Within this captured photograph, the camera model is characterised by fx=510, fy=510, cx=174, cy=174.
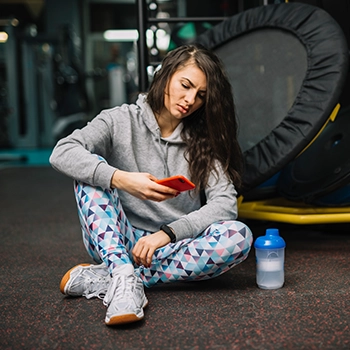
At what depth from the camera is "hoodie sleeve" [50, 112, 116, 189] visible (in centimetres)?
151

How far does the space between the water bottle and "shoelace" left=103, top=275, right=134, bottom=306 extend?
0.42m

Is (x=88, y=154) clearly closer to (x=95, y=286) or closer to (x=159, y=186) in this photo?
(x=159, y=186)

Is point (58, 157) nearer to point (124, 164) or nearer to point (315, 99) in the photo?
point (124, 164)

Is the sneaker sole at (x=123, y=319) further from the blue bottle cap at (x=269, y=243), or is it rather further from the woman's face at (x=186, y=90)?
the woman's face at (x=186, y=90)

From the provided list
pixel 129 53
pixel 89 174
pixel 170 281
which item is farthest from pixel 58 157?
pixel 129 53

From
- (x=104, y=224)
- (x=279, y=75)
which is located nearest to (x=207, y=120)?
(x=104, y=224)

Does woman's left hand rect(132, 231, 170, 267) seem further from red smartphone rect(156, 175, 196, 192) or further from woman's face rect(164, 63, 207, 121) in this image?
woman's face rect(164, 63, 207, 121)

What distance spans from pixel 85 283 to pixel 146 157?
0.46 meters

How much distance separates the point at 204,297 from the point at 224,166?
437 millimetres

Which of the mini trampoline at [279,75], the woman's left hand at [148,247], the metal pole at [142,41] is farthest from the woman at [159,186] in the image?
the metal pole at [142,41]

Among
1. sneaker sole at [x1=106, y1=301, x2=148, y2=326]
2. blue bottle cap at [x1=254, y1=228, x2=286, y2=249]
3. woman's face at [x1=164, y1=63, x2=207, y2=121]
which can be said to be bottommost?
sneaker sole at [x1=106, y1=301, x2=148, y2=326]

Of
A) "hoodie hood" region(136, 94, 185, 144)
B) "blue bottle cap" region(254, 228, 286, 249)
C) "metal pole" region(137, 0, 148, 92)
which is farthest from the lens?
"metal pole" region(137, 0, 148, 92)

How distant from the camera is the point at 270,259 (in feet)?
5.29

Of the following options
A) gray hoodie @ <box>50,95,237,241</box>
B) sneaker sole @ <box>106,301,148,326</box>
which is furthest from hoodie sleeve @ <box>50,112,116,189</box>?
sneaker sole @ <box>106,301,148,326</box>
